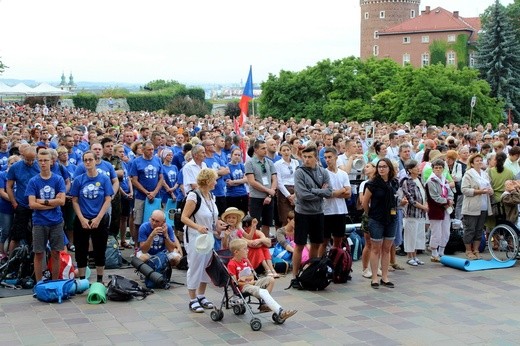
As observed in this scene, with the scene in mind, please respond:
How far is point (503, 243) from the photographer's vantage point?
1097 cm

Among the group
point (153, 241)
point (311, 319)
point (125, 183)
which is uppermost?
point (125, 183)

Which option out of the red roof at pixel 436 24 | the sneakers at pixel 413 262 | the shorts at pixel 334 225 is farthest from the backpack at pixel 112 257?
the red roof at pixel 436 24

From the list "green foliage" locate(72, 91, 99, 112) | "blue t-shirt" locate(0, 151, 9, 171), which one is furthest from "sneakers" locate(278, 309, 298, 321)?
"green foliage" locate(72, 91, 99, 112)

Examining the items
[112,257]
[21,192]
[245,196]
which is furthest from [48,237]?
[245,196]

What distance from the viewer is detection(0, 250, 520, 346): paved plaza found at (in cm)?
712

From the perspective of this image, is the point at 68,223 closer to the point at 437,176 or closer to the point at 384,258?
the point at 384,258

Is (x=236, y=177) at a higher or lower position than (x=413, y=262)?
higher

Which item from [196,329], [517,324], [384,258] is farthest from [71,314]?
[517,324]

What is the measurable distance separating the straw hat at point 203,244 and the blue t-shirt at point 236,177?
3.71 metres

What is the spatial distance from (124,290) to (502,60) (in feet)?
175

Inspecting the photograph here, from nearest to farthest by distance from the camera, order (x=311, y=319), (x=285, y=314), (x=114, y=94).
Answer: (x=285, y=314)
(x=311, y=319)
(x=114, y=94)

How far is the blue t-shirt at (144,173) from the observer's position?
10.9 metres

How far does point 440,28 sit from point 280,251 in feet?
261

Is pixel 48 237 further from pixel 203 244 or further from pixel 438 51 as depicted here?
pixel 438 51
